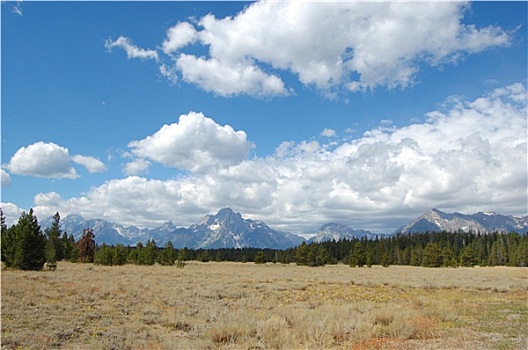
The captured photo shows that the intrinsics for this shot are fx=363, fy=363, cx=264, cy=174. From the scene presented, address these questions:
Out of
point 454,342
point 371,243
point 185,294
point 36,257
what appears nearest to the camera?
point 454,342

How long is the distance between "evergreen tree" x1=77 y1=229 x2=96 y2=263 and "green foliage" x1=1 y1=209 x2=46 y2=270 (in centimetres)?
2969

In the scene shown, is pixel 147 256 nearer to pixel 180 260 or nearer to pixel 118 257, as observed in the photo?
pixel 180 260

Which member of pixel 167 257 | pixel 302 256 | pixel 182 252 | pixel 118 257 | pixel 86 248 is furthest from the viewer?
pixel 302 256

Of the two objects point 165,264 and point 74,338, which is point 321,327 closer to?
point 74,338

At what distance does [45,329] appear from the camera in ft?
38.9

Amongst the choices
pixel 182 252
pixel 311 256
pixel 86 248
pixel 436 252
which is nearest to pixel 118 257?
pixel 182 252

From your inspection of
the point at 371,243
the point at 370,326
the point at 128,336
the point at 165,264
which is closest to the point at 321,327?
the point at 370,326

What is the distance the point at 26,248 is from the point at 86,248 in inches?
1428

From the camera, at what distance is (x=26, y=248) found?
123ft

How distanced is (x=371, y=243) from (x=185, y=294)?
115m

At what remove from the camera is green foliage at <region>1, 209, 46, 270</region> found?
3675cm

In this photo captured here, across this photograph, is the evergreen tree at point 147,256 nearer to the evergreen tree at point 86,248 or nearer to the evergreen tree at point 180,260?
the evergreen tree at point 180,260

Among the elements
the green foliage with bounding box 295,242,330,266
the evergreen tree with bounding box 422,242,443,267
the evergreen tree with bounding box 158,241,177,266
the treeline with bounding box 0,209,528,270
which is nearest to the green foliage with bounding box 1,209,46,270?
the treeline with bounding box 0,209,528,270

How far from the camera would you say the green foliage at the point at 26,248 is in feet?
121
